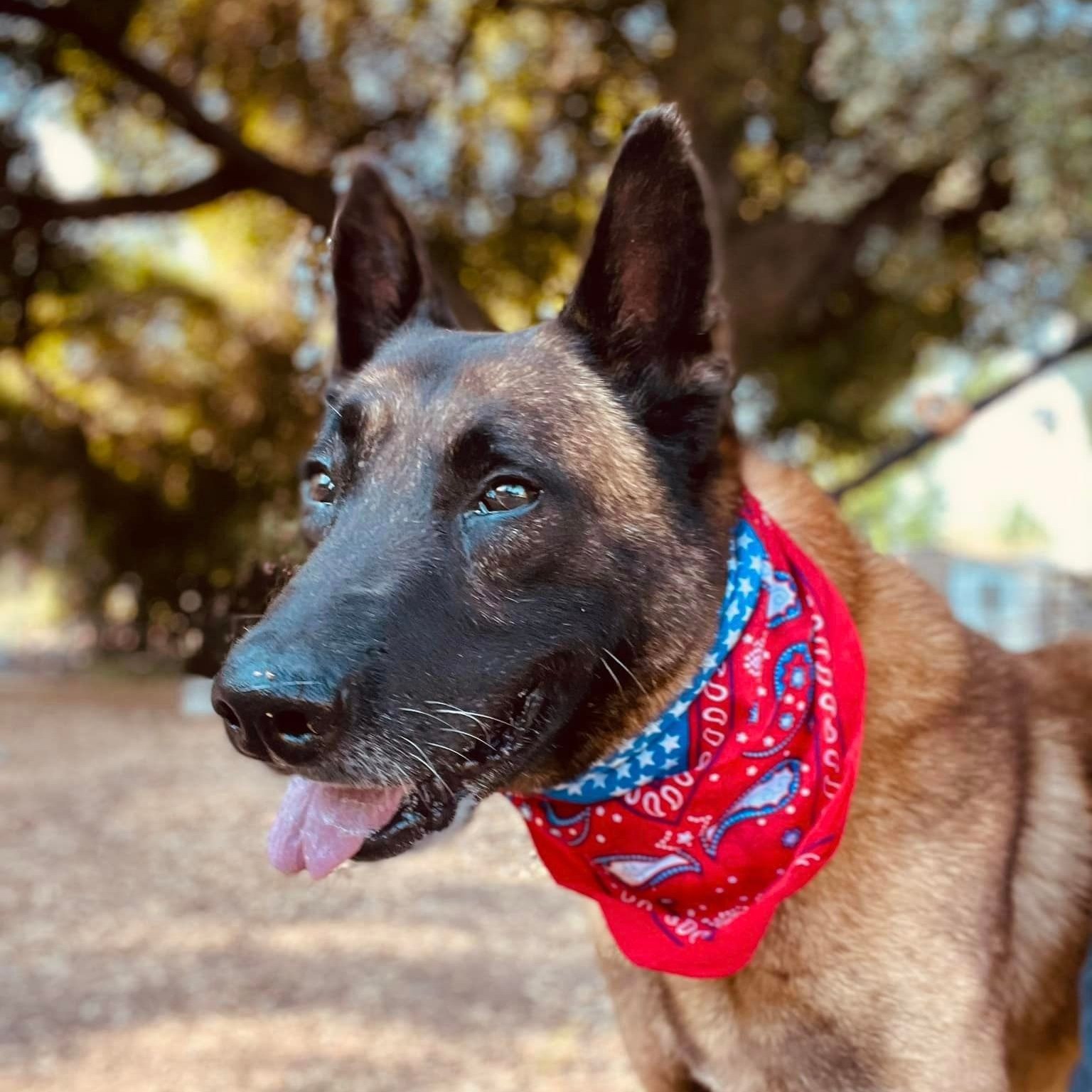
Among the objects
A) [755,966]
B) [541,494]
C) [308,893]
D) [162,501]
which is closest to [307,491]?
[541,494]

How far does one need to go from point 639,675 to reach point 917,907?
66 centimetres

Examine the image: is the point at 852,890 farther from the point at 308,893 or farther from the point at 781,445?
the point at 781,445

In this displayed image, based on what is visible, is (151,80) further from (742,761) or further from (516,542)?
(742,761)

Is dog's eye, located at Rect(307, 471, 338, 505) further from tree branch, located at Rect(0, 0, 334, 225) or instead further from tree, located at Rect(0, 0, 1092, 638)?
tree branch, located at Rect(0, 0, 334, 225)

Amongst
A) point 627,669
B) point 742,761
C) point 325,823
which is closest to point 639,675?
point 627,669

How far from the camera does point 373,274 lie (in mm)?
2596

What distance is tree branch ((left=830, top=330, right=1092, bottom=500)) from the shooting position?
17.1ft

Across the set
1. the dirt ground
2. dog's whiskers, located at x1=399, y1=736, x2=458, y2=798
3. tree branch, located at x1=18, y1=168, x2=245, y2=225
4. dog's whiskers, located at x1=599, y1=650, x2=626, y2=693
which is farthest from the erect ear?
tree branch, located at x1=18, y1=168, x2=245, y2=225

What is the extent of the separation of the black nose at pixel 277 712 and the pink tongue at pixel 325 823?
245 millimetres

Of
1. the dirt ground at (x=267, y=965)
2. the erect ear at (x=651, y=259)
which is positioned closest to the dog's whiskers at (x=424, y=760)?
the dirt ground at (x=267, y=965)

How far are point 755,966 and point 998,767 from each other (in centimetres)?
63

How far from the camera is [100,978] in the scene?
518 centimetres

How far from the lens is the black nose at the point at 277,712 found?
5.53 ft

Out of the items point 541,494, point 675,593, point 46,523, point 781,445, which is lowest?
point 46,523
